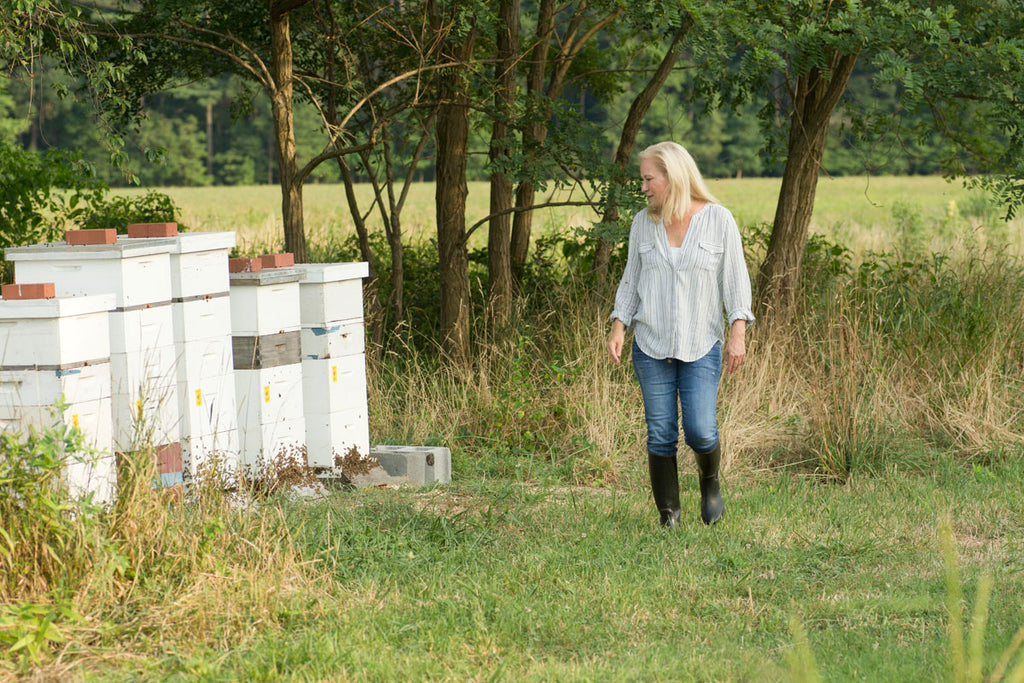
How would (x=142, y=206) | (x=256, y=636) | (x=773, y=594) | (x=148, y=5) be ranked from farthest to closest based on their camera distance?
(x=142, y=206)
(x=148, y=5)
(x=773, y=594)
(x=256, y=636)

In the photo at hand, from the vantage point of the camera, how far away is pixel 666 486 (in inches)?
212

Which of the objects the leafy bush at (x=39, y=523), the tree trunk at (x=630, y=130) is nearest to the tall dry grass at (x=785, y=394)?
the tree trunk at (x=630, y=130)

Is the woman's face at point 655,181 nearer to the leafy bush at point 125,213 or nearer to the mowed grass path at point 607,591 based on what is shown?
the mowed grass path at point 607,591

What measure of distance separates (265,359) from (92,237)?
1.02m

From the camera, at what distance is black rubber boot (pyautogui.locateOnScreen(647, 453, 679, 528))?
210 inches

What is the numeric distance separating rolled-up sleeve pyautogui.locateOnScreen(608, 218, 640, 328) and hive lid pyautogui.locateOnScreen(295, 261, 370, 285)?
5.12ft

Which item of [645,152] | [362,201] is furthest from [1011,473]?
[362,201]

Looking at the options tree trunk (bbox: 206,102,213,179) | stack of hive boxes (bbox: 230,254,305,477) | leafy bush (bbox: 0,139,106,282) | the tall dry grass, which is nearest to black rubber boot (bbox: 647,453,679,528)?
the tall dry grass

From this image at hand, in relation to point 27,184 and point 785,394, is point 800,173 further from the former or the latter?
point 27,184

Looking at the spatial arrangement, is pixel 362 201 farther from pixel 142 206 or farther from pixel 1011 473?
pixel 1011 473

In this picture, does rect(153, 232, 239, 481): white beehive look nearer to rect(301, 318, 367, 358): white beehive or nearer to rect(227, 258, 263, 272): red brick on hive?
rect(227, 258, 263, 272): red brick on hive

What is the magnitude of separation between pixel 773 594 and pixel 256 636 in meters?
2.05

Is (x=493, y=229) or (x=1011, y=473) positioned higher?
(x=493, y=229)

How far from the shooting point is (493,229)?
9.75 m
